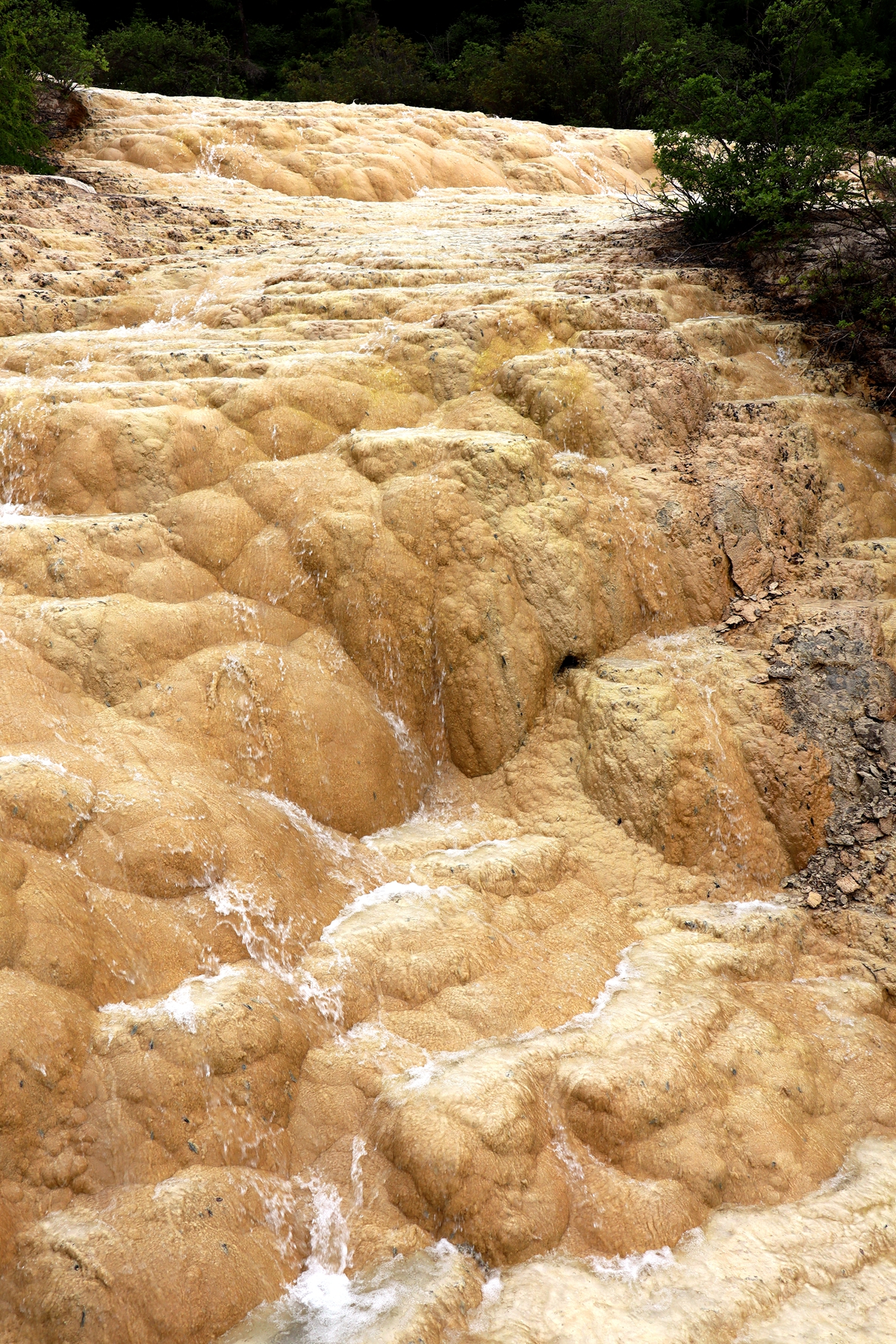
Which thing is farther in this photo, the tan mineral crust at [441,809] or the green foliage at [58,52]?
the green foliage at [58,52]

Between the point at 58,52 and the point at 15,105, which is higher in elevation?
the point at 58,52

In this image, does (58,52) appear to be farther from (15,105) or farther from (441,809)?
(441,809)

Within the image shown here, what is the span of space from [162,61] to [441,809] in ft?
71.0

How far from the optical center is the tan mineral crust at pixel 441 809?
3.40 metres

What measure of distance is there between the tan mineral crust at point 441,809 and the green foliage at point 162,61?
48.8ft

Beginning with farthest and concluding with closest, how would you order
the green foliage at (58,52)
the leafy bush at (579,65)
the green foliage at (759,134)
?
1. the leafy bush at (579,65)
2. the green foliage at (58,52)
3. the green foliage at (759,134)

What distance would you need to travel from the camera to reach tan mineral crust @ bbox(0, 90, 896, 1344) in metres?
3.40

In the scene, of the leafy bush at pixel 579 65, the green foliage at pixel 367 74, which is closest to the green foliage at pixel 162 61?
the green foliage at pixel 367 74

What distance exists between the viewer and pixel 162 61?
66.0 feet

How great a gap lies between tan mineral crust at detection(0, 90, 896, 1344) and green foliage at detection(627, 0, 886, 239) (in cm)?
99

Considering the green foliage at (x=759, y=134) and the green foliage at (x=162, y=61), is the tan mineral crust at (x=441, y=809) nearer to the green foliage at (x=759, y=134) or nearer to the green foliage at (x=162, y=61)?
the green foliage at (x=759, y=134)

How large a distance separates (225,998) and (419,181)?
14153mm

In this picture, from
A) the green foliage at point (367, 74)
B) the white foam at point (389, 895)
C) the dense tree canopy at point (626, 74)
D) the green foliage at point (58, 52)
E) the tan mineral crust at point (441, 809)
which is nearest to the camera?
the tan mineral crust at point (441, 809)

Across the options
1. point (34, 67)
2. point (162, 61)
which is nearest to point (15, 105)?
point (34, 67)
